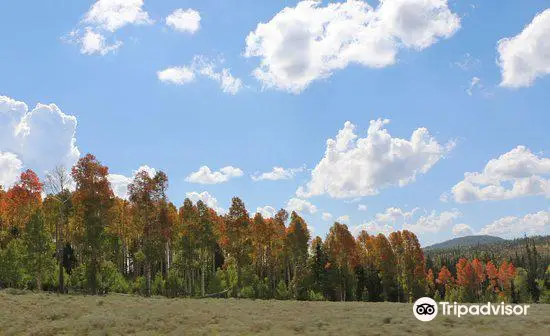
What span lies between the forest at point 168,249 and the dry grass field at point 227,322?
1446 centimetres

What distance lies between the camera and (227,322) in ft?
83.8

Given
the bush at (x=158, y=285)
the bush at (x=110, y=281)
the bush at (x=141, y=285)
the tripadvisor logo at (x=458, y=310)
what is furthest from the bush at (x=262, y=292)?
the tripadvisor logo at (x=458, y=310)

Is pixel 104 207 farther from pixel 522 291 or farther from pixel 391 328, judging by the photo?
pixel 522 291

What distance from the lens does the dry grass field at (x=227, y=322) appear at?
872 inches

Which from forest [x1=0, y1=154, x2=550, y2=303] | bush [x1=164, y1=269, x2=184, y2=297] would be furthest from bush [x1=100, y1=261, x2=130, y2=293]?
bush [x1=164, y1=269, x2=184, y2=297]

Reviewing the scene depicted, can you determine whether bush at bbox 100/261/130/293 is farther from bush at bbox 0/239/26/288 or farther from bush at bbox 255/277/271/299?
bush at bbox 255/277/271/299

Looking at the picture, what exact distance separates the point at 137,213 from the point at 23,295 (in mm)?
13629

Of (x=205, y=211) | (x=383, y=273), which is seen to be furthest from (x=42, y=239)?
(x=383, y=273)

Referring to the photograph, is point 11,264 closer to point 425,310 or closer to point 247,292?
point 247,292

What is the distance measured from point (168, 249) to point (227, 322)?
38595mm

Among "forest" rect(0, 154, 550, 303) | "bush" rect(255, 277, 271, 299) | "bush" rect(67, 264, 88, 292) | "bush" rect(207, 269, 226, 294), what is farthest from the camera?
"bush" rect(255, 277, 271, 299)

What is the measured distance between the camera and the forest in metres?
45.2

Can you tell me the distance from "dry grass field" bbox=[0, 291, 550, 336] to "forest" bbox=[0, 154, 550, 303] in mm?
14460

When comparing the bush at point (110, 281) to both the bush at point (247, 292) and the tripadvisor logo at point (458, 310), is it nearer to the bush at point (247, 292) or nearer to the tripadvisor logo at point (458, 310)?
the bush at point (247, 292)
